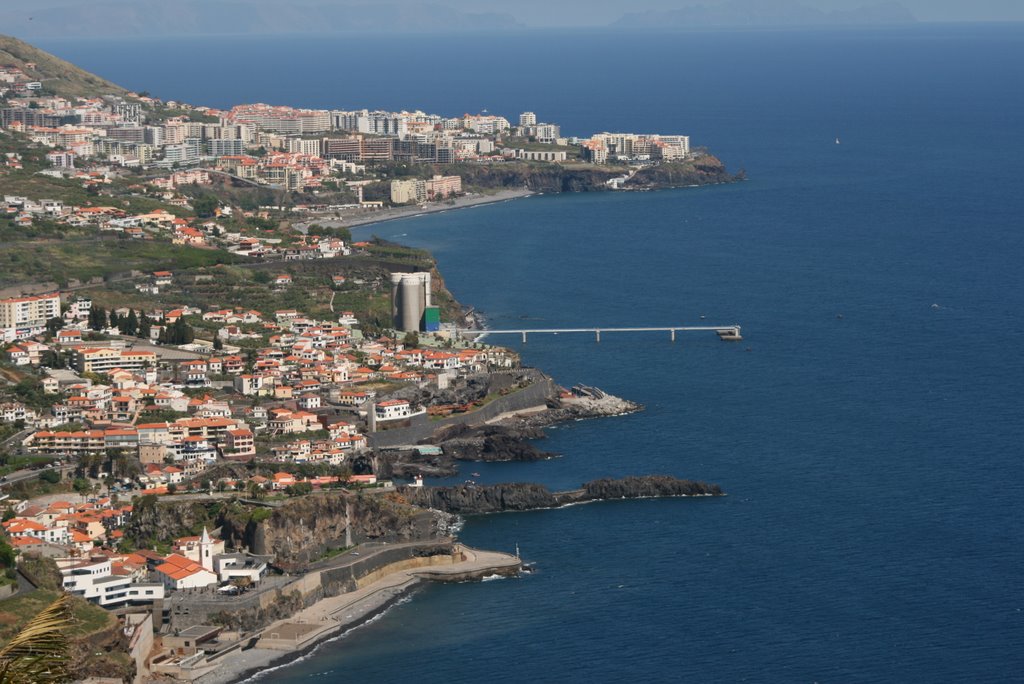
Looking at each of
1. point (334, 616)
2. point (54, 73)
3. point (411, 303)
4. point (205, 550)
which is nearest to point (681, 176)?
point (54, 73)

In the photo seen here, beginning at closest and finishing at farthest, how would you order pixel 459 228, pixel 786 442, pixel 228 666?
1. pixel 228 666
2. pixel 786 442
3. pixel 459 228

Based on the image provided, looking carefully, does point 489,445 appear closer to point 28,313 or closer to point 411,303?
point 411,303

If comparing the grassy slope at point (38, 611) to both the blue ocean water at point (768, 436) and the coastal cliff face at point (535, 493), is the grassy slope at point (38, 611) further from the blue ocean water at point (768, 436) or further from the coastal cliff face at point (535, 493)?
the coastal cliff face at point (535, 493)

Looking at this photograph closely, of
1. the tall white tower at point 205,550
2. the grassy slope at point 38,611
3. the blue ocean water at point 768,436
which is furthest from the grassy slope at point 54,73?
the grassy slope at point 38,611

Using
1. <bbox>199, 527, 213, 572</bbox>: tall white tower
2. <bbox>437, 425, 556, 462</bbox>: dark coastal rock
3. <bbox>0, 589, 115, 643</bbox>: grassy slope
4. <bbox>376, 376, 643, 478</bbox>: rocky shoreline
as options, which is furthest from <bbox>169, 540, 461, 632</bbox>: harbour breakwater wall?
<bbox>437, 425, 556, 462</bbox>: dark coastal rock

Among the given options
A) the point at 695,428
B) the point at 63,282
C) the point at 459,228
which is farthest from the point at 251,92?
the point at 695,428

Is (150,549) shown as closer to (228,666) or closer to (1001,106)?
(228,666)
